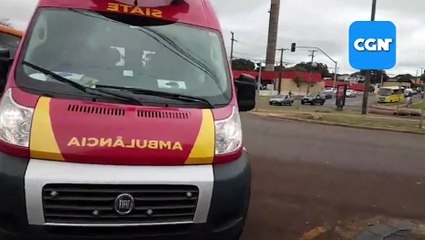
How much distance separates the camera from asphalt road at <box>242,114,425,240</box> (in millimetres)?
5699

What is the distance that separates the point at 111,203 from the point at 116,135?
1.48 feet

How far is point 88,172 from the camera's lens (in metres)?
3.16

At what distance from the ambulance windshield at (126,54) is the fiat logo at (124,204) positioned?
3.59 feet

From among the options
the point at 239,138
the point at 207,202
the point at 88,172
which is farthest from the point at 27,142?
the point at 239,138

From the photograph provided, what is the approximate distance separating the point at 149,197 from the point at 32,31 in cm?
193

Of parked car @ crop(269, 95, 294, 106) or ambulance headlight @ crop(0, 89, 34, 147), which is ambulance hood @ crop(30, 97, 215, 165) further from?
parked car @ crop(269, 95, 294, 106)

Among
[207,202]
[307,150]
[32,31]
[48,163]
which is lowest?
[307,150]

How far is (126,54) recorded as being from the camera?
14.1 feet

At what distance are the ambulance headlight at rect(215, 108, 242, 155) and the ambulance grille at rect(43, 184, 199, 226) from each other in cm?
41

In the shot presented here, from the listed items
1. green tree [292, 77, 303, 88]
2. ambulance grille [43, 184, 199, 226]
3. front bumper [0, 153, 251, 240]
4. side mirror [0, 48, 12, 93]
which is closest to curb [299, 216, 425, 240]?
front bumper [0, 153, 251, 240]

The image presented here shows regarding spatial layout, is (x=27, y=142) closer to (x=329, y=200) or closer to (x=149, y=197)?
(x=149, y=197)

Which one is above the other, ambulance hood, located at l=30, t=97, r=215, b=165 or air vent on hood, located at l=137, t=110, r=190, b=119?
air vent on hood, located at l=137, t=110, r=190, b=119

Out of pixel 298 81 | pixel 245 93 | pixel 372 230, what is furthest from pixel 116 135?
pixel 298 81

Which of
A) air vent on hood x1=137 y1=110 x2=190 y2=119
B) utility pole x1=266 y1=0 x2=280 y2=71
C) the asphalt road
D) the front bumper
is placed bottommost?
the asphalt road
